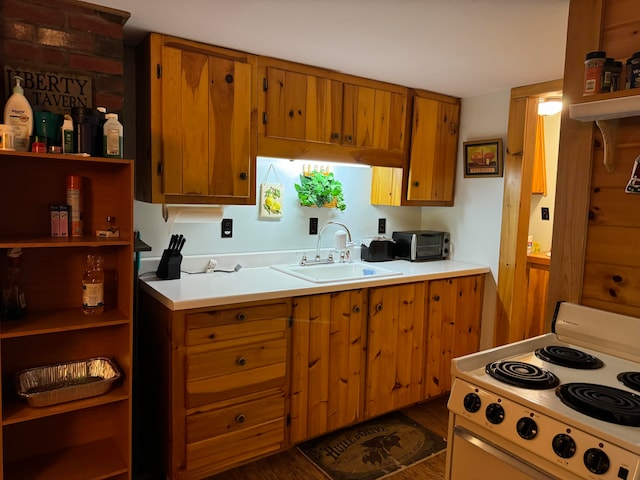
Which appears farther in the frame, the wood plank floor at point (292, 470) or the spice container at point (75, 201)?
the wood plank floor at point (292, 470)

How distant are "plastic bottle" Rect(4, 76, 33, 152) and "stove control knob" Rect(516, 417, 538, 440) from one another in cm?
188

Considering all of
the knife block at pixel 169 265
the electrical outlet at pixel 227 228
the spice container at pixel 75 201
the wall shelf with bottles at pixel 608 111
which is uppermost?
the wall shelf with bottles at pixel 608 111

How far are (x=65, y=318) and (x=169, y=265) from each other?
605 mm

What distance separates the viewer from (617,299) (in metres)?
1.68

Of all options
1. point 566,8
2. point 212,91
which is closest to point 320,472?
point 212,91

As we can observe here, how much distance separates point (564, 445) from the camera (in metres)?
1.17

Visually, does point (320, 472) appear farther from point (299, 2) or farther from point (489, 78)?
point (489, 78)

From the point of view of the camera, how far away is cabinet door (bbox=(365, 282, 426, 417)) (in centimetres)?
261

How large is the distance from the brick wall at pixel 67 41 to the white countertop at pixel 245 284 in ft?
2.81

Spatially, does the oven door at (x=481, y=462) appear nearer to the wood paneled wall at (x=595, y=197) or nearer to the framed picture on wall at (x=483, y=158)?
the wood paneled wall at (x=595, y=197)

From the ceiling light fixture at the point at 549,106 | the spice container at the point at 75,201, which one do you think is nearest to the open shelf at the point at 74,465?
the spice container at the point at 75,201

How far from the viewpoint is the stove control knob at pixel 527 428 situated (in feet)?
4.03

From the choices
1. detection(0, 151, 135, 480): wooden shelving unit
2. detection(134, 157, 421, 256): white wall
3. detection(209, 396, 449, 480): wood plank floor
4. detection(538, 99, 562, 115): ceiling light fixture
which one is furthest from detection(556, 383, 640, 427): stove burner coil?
detection(538, 99, 562, 115): ceiling light fixture

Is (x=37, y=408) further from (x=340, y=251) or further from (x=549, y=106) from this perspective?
(x=549, y=106)
